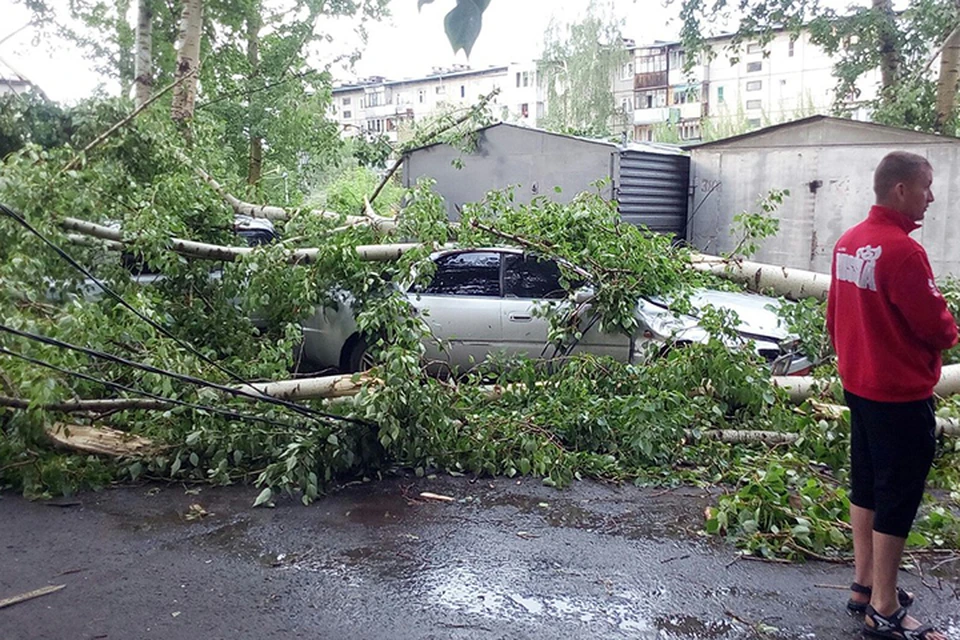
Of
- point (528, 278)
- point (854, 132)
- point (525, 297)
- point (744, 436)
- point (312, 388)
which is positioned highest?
point (854, 132)

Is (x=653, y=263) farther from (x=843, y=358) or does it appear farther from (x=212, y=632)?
(x=212, y=632)

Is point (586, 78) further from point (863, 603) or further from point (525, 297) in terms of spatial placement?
point (863, 603)

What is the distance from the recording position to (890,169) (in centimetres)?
331

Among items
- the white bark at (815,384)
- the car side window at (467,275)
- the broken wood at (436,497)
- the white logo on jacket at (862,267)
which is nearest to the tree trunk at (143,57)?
the car side window at (467,275)

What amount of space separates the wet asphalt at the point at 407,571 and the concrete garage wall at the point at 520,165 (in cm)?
839

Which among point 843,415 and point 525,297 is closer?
point 843,415

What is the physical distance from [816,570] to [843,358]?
1.21 meters

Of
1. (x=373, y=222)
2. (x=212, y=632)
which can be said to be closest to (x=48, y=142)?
(x=373, y=222)

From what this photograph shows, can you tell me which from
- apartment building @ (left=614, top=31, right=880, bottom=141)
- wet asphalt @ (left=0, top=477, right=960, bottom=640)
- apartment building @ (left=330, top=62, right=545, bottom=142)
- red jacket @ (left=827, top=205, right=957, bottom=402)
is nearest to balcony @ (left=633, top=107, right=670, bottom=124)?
apartment building @ (left=614, top=31, right=880, bottom=141)

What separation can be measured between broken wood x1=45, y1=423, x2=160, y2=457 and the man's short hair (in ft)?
14.8

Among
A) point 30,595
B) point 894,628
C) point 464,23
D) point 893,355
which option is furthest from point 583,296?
point 464,23

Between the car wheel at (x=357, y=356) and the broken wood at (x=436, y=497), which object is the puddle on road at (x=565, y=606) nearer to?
the broken wood at (x=436, y=497)

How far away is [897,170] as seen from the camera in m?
3.30

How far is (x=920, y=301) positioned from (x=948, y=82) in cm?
1178
